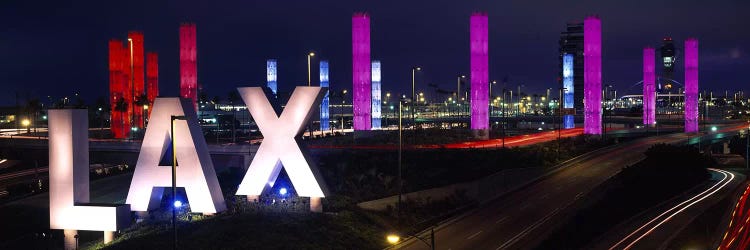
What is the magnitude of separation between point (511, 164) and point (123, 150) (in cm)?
4073

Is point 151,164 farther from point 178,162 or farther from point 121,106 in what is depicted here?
point 121,106

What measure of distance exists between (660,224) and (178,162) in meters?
28.9

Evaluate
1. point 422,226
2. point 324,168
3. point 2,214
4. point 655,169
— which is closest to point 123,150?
point 2,214

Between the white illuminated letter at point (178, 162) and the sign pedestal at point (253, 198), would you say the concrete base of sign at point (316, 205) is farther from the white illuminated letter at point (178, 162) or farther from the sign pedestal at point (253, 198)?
the white illuminated letter at point (178, 162)

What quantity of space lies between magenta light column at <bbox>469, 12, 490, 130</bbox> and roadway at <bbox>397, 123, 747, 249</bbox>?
16.1 m

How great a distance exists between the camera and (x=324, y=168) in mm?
65875

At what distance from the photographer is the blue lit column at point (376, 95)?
106 m

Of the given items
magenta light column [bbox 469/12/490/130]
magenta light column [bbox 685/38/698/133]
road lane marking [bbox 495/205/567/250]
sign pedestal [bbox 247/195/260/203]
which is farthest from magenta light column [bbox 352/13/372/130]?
magenta light column [bbox 685/38/698/133]

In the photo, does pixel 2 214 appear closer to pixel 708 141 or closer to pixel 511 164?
pixel 511 164

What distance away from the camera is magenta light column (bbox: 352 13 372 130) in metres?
93.1

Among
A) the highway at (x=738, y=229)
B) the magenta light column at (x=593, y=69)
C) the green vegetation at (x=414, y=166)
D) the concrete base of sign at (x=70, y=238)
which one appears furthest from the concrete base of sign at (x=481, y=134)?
the concrete base of sign at (x=70, y=238)

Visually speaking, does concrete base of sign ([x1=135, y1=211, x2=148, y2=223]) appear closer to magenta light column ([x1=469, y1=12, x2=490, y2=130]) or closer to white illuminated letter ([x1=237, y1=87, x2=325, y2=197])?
white illuminated letter ([x1=237, y1=87, x2=325, y2=197])

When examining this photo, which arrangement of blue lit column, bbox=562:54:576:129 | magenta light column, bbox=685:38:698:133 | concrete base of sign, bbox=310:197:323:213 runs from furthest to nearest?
magenta light column, bbox=685:38:698:133, blue lit column, bbox=562:54:576:129, concrete base of sign, bbox=310:197:323:213

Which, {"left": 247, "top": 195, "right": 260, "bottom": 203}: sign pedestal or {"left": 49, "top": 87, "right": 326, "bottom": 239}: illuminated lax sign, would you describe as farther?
{"left": 247, "top": 195, "right": 260, "bottom": 203}: sign pedestal
